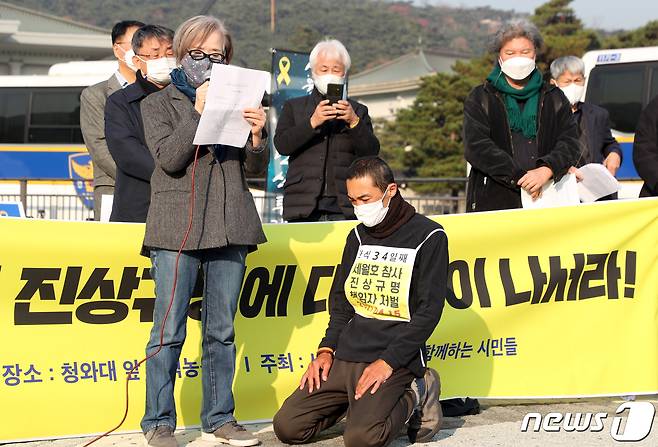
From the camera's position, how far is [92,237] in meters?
5.47

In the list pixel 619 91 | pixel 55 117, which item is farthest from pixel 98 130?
pixel 55 117

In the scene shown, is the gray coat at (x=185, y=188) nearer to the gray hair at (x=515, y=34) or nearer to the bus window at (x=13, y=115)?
the gray hair at (x=515, y=34)

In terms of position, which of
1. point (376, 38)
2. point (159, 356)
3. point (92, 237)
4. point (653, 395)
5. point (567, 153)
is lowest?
point (653, 395)

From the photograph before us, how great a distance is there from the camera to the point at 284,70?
13.1m

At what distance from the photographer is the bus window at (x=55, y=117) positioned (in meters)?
19.8

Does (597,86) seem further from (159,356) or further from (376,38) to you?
(376,38)

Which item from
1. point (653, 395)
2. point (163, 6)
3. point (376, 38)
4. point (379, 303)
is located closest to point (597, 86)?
point (653, 395)

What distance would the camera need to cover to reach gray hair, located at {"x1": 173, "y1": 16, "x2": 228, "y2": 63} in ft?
16.3

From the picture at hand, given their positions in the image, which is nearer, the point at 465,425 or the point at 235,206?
the point at 235,206

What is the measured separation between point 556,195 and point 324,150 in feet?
4.80

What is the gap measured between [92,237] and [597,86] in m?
14.7

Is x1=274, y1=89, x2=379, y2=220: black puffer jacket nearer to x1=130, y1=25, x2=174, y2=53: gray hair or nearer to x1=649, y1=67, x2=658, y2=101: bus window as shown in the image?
x1=130, y1=25, x2=174, y2=53: gray hair

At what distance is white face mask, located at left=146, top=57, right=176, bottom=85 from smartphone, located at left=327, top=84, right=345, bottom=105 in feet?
3.21

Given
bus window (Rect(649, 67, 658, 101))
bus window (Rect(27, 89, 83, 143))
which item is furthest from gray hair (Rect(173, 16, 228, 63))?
bus window (Rect(27, 89, 83, 143))
